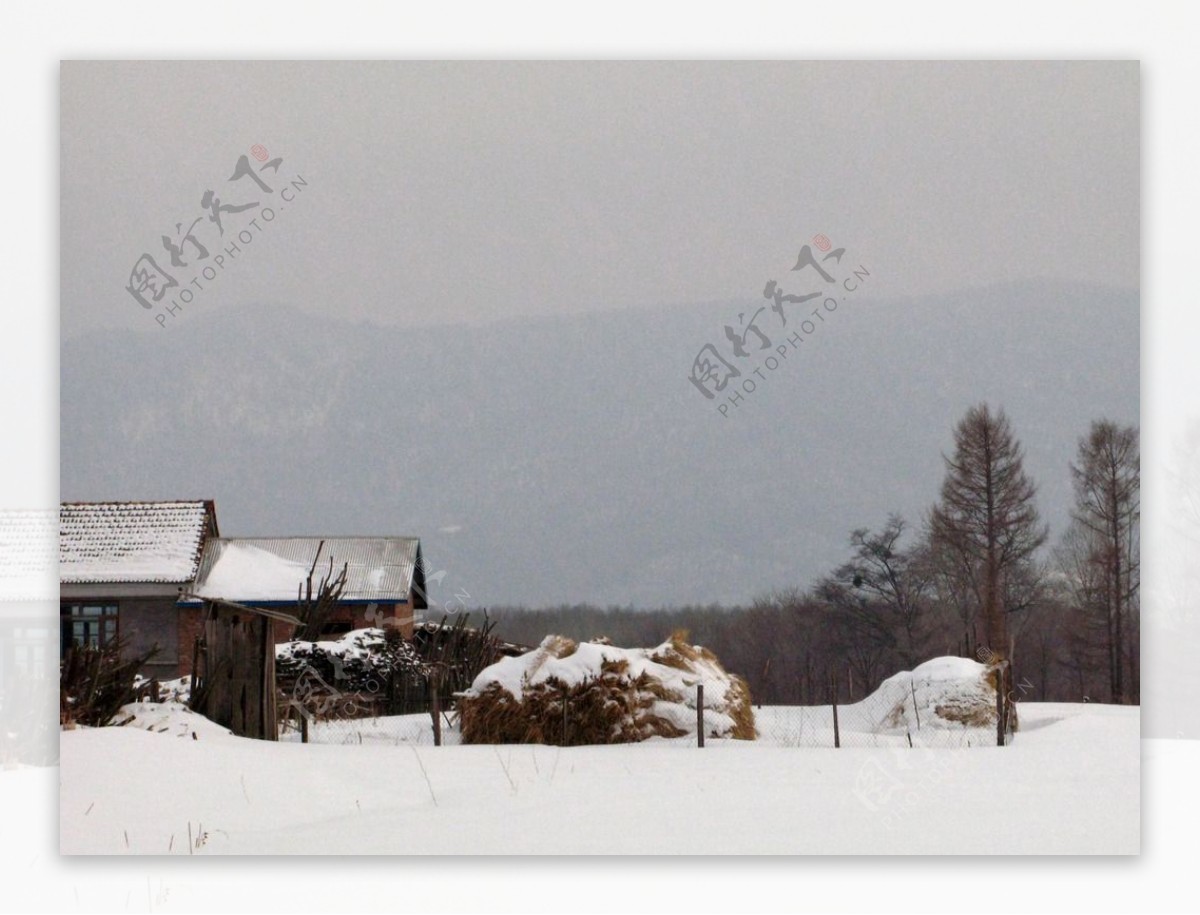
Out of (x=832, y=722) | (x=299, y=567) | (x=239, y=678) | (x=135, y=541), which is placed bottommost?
(x=832, y=722)

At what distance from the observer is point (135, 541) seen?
11.3 meters

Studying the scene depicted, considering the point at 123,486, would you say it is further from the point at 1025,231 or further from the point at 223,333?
the point at 1025,231

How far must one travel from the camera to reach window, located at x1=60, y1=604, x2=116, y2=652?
325 inches

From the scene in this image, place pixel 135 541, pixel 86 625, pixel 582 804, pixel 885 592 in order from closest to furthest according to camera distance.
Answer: pixel 582 804 < pixel 86 625 < pixel 135 541 < pixel 885 592

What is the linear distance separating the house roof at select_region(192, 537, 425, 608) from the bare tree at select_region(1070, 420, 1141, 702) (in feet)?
22.0

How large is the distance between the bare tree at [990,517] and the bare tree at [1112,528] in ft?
4.30

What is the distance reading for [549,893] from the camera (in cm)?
651

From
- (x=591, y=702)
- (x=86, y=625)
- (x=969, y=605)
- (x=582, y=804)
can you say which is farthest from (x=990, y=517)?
(x=86, y=625)

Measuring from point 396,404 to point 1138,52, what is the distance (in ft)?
26.4

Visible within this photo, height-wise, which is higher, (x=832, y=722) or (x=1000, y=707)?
(x=1000, y=707)


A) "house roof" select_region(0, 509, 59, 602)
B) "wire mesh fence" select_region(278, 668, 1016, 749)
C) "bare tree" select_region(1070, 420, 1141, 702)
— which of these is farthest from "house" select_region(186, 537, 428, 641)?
"bare tree" select_region(1070, 420, 1141, 702)

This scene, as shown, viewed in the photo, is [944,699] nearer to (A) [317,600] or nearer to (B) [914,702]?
(B) [914,702]

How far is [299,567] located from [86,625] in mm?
5075

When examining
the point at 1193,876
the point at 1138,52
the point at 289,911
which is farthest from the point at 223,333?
the point at 1193,876
